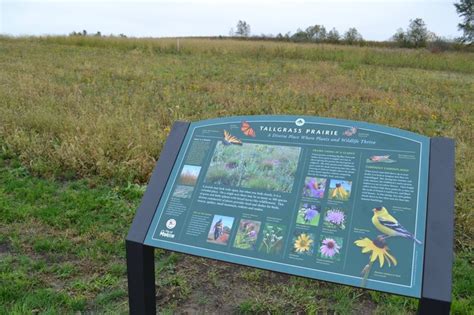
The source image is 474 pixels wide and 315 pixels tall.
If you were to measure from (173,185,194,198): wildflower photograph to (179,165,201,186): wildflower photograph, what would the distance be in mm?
26

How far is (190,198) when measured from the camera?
2.54 metres

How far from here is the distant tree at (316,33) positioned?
4716 cm

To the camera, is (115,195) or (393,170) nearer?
(393,170)

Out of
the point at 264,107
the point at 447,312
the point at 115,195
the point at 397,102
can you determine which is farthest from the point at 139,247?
the point at 397,102

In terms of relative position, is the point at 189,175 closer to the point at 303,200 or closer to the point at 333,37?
the point at 303,200

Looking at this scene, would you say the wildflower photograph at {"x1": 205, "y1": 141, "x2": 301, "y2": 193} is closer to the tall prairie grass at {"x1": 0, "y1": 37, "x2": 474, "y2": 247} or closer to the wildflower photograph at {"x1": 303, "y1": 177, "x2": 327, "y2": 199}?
the wildflower photograph at {"x1": 303, "y1": 177, "x2": 327, "y2": 199}

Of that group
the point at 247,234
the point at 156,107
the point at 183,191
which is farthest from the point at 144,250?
the point at 156,107

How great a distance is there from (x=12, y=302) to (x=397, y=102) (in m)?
8.23

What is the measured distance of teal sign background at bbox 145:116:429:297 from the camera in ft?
6.93

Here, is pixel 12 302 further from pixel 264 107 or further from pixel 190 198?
pixel 264 107

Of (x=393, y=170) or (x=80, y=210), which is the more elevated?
(x=393, y=170)

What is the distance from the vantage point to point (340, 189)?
2.31 metres

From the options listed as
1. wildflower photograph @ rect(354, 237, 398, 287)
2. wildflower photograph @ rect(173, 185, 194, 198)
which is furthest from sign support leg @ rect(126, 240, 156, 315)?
wildflower photograph @ rect(354, 237, 398, 287)

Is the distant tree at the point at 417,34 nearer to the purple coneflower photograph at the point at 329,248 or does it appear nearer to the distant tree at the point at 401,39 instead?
the distant tree at the point at 401,39
